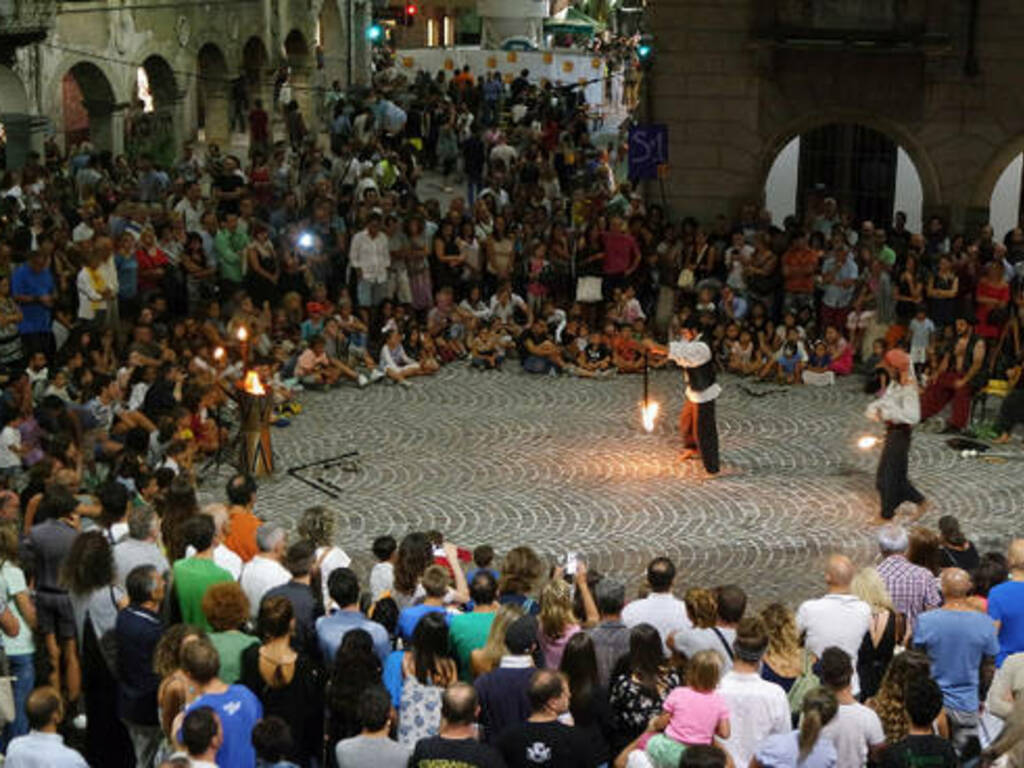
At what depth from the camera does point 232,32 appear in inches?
1345

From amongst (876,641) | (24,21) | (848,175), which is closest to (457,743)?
(876,641)

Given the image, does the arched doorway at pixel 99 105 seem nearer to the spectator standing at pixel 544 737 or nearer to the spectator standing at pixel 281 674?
the spectator standing at pixel 281 674

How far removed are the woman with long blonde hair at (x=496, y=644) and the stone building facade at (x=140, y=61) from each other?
17.8 metres

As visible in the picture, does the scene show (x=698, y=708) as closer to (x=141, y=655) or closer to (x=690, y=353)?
(x=141, y=655)

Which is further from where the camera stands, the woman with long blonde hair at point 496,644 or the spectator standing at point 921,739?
the woman with long blonde hair at point 496,644

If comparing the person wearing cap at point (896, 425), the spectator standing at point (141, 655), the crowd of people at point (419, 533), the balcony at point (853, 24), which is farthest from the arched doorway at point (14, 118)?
the spectator standing at point (141, 655)

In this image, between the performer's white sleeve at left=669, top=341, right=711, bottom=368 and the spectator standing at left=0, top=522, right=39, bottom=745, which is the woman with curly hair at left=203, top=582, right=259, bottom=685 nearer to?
the spectator standing at left=0, top=522, right=39, bottom=745

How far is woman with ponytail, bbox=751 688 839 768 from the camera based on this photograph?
7.59 m

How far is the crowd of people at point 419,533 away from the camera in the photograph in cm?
781

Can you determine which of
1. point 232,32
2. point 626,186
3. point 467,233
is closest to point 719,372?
point 467,233

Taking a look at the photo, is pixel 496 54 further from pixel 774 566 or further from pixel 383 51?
pixel 774 566

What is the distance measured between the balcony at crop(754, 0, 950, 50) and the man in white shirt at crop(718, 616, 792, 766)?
1521 centimetres

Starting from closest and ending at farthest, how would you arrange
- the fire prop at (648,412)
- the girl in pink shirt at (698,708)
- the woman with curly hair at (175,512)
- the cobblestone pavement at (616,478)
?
1. the girl in pink shirt at (698,708)
2. the woman with curly hair at (175,512)
3. the cobblestone pavement at (616,478)
4. the fire prop at (648,412)

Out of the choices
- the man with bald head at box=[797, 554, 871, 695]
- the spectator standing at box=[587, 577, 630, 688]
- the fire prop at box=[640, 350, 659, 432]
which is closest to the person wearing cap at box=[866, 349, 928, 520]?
the fire prop at box=[640, 350, 659, 432]
